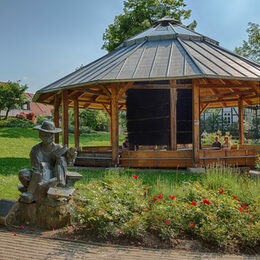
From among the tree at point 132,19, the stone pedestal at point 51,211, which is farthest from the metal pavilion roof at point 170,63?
the tree at point 132,19

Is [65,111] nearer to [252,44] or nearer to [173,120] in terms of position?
[173,120]

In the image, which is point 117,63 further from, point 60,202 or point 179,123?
point 60,202

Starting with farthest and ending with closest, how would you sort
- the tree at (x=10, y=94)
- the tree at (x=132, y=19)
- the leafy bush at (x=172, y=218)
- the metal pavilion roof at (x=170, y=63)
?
1. the tree at (x=10, y=94)
2. the tree at (x=132, y=19)
3. the metal pavilion roof at (x=170, y=63)
4. the leafy bush at (x=172, y=218)

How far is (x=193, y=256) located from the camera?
3.65 m

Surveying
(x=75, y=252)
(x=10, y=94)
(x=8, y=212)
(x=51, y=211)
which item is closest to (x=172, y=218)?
(x=75, y=252)

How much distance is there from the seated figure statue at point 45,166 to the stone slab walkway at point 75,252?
86 cm

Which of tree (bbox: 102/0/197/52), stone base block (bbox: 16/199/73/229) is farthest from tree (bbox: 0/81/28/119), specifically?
stone base block (bbox: 16/199/73/229)

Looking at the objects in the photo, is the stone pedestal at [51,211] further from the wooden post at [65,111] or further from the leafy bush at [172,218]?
the wooden post at [65,111]

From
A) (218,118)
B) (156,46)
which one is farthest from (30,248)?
(218,118)

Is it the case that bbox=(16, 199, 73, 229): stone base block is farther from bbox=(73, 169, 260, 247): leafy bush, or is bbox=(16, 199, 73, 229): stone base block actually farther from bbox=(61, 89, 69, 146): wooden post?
bbox=(61, 89, 69, 146): wooden post

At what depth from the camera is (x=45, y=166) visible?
5023 mm

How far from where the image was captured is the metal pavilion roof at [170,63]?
9.65 meters

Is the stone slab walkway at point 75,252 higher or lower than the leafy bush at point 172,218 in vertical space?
lower

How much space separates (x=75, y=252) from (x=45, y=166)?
1.84 m
